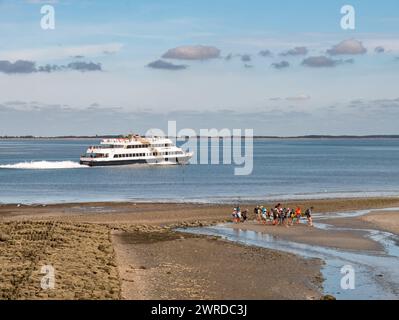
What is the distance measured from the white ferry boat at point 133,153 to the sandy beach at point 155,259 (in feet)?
219

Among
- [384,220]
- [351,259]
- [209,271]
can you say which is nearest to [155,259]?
[209,271]

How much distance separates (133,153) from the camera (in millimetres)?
117188

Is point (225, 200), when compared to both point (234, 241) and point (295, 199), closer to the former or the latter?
point (295, 199)

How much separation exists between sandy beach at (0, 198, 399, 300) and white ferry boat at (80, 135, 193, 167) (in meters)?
66.8

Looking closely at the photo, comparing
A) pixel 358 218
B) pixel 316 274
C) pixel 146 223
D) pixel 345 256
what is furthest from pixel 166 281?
pixel 358 218

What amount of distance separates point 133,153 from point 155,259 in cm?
8887

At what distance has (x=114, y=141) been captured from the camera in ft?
378

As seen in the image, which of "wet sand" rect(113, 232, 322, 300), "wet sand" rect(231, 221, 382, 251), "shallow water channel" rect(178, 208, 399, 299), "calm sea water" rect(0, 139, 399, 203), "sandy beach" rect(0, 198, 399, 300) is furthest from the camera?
"calm sea water" rect(0, 139, 399, 203)

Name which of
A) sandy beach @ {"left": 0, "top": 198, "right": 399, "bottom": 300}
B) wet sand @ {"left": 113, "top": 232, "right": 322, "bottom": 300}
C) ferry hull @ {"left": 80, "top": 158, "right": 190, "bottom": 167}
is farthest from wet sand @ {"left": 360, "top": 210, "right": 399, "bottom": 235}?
ferry hull @ {"left": 80, "top": 158, "right": 190, "bottom": 167}

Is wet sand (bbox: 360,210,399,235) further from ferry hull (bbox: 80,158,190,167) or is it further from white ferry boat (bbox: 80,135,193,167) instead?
white ferry boat (bbox: 80,135,193,167)

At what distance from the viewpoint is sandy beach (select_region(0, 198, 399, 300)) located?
883 inches

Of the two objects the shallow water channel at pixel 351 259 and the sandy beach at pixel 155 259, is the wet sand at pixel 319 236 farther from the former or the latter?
the shallow water channel at pixel 351 259

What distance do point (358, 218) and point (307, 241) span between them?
40.4 ft

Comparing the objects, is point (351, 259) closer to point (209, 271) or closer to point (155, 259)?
point (209, 271)
